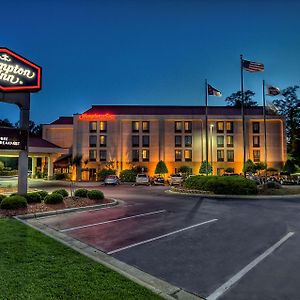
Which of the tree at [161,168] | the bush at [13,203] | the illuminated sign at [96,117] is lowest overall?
the bush at [13,203]

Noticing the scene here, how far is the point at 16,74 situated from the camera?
15.3 metres

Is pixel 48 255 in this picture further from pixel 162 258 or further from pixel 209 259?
pixel 209 259

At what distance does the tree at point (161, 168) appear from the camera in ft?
144

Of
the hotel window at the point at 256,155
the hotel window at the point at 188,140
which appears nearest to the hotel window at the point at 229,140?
the hotel window at the point at 256,155

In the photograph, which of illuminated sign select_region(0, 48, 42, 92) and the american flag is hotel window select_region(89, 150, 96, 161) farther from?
illuminated sign select_region(0, 48, 42, 92)

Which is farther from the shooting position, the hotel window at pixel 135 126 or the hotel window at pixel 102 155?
the hotel window at pixel 135 126

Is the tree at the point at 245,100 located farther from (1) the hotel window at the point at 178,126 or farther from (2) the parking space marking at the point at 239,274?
(2) the parking space marking at the point at 239,274

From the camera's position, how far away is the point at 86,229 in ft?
33.4

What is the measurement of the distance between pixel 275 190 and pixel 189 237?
55.1ft

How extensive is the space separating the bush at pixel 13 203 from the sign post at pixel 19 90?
6.49ft

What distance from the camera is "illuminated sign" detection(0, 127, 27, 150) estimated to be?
577 inches

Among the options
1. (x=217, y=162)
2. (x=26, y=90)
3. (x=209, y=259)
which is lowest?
(x=209, y=259)

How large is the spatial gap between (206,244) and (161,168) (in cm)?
Answer: 3572

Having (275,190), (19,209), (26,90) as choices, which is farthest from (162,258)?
(275,190)
